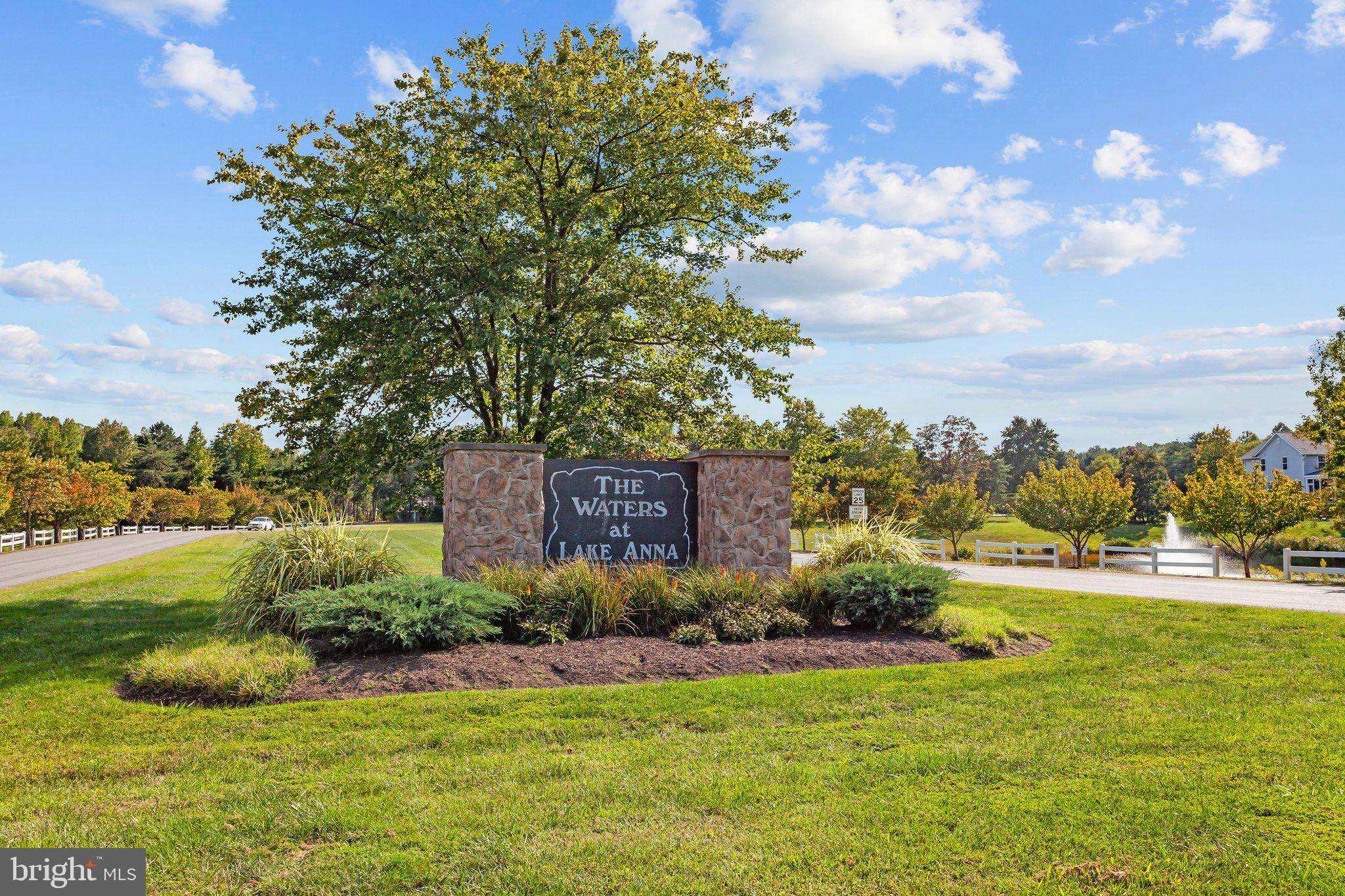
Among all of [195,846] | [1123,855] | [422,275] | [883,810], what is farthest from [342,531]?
[1123,855]

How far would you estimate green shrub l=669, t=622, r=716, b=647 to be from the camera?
871 centimetres

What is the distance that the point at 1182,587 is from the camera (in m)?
18.6

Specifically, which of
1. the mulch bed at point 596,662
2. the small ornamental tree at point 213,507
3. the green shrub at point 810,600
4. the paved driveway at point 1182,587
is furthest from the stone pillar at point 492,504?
the small ornamental tree at point 213,507

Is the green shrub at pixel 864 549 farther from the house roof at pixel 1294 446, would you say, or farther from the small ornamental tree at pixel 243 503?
the small ornamental tree at pixel 243 503

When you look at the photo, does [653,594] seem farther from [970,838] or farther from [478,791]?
[970,838]

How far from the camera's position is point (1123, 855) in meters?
3.96

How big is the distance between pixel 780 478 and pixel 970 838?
7759 millimetres

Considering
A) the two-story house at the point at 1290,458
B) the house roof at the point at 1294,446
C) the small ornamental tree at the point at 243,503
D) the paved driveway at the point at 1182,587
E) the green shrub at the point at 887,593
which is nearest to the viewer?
the green shrub at the point at 887,593

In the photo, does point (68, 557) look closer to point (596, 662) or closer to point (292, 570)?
point (292, 570)

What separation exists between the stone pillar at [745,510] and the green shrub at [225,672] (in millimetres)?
5516

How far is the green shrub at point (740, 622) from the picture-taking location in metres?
Result: 8.96

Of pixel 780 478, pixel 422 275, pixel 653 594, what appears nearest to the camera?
pixel 653 594

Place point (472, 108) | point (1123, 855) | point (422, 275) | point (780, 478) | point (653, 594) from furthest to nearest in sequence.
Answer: point (472, 108) → point (422, 275) → point (780, 478) → point (653, 594) → point (1123, 855)

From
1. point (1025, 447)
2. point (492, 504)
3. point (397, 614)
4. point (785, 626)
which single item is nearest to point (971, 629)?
point (785, 626)
